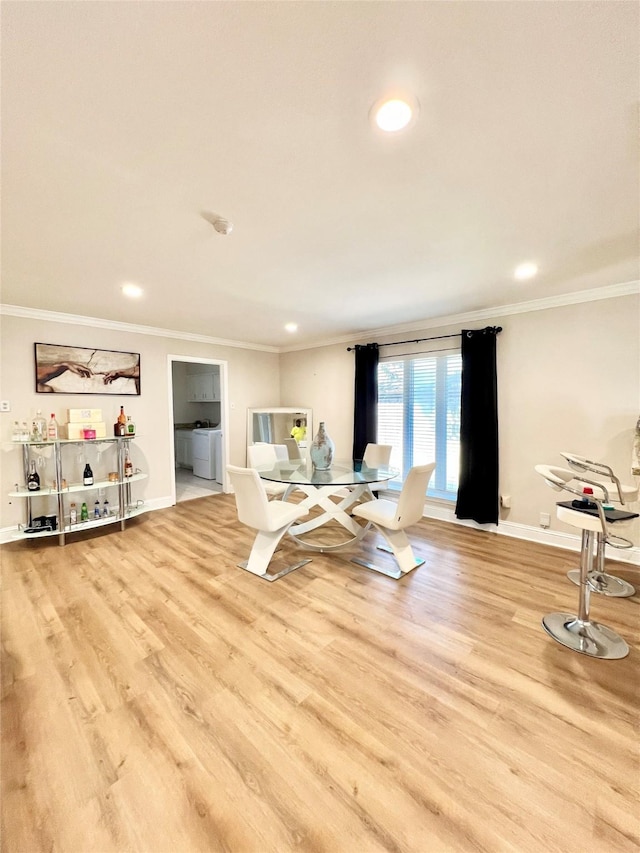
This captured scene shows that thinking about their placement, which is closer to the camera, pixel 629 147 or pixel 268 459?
pixel 629 147

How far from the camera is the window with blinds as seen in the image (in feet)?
13.0

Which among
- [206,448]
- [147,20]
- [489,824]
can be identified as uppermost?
[147,20]

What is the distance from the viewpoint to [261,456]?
4082 mm

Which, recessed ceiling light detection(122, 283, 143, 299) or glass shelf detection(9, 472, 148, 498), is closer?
recessed ceiling light detection(122, 283, 143, 299)

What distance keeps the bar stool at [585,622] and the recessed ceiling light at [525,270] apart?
5.13 ft

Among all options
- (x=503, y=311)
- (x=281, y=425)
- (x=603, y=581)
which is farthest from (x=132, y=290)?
(x=603, y=581)

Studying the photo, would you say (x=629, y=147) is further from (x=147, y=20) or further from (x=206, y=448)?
(x=206, y=448)

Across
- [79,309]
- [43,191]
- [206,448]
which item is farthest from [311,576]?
[206,448]

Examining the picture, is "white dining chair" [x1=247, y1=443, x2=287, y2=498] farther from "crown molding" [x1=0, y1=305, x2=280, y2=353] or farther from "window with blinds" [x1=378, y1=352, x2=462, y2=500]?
"crown molding" [x1=0, y1=305, x2=280, y2=353]

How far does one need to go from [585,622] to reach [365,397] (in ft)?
10.6

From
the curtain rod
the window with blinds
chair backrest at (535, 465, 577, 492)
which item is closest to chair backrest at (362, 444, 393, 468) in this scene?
the window with blinds

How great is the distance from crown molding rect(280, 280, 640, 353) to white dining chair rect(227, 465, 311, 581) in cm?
278

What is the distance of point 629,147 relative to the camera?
4.28 feet

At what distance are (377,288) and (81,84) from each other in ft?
7.51
